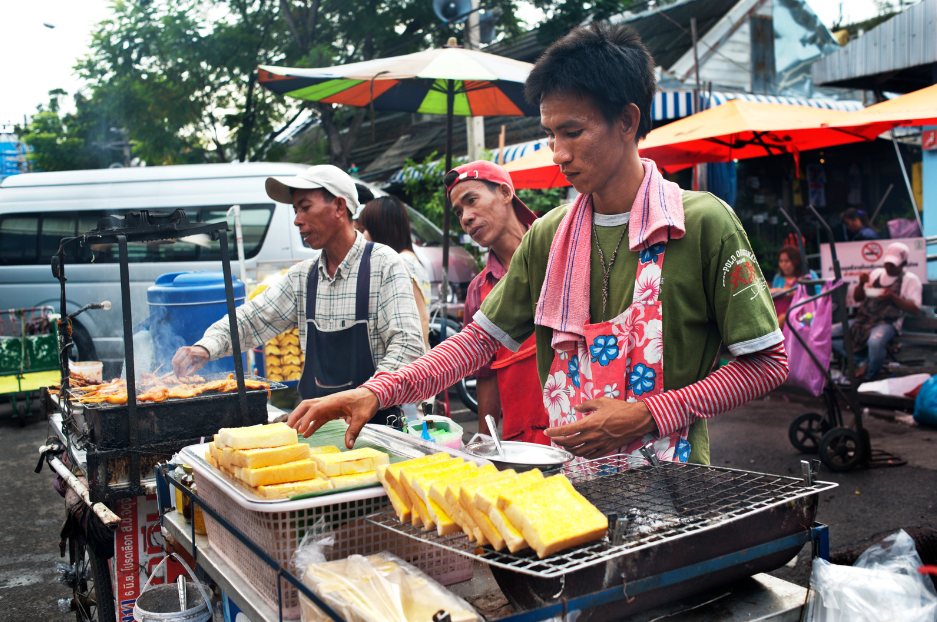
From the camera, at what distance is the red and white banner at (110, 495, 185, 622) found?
8.80 feet

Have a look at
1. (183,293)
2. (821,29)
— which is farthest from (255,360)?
(821,29)

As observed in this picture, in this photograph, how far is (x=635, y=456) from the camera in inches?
62.6

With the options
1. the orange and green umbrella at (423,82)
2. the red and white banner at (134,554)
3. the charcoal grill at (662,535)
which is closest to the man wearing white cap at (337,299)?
the red and white banner at (134,554)

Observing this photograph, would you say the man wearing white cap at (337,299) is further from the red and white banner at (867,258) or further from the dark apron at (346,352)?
the red and white banner at (867,258)

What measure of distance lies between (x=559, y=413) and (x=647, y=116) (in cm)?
85

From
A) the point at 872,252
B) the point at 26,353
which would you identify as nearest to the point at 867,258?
the point at 872,252

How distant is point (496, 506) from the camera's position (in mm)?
1151

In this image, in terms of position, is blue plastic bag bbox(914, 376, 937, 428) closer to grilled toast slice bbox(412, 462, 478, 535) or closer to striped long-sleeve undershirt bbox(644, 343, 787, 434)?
striped long-sleeve undershirt bbox(644, 343, 787, 434)

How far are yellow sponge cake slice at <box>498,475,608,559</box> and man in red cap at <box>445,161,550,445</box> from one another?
1.70 metres

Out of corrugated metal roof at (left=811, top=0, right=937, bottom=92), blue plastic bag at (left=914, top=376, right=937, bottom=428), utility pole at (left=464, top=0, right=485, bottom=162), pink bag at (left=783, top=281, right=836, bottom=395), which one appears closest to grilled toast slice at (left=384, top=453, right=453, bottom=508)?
pink bag at (left=783, top=281, right=836, bottom=395)

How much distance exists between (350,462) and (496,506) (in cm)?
53

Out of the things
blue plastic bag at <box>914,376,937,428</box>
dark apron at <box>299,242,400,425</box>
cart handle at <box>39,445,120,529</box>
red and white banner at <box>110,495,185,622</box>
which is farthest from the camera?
blue plastic bag at <box>914,376,937,428</box>

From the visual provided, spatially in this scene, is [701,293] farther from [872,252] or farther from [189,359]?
[872,252]

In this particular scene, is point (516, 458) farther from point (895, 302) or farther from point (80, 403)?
point (895, 302)
